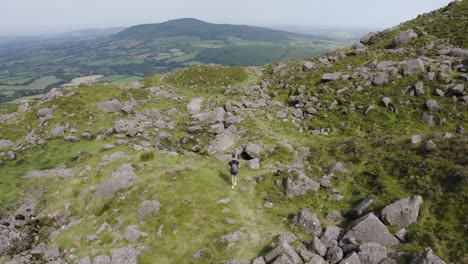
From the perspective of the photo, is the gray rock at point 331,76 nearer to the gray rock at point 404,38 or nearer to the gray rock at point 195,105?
the gray rock at point 404,38

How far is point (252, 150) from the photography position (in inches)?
1471

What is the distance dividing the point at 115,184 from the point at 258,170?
15.3m

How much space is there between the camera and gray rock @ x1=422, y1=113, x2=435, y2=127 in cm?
3932

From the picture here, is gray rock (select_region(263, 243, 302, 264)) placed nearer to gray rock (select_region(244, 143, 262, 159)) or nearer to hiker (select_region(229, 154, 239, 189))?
hiker (select_region(229, 154, 239, 189))

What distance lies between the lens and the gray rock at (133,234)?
23203 millimetres

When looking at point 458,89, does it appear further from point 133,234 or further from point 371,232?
point 133,234

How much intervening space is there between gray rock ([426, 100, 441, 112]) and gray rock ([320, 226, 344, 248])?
28.2 metres

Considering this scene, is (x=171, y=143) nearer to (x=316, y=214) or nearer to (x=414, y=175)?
(x=316, y=214)

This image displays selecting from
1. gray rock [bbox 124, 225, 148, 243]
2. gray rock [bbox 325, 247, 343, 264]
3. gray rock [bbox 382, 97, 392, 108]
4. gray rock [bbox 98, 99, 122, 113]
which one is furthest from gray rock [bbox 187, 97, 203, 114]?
gray rock [bbox 325, 247, 343, 264]

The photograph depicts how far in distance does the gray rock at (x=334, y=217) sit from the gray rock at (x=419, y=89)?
1145 inches

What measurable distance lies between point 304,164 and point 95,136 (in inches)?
1224

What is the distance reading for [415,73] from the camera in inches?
1876

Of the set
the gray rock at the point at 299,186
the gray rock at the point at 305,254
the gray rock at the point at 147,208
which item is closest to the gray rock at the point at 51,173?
the gray rock at the point at 147,208

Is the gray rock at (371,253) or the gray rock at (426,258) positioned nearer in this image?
the gray rock at (426,258)
